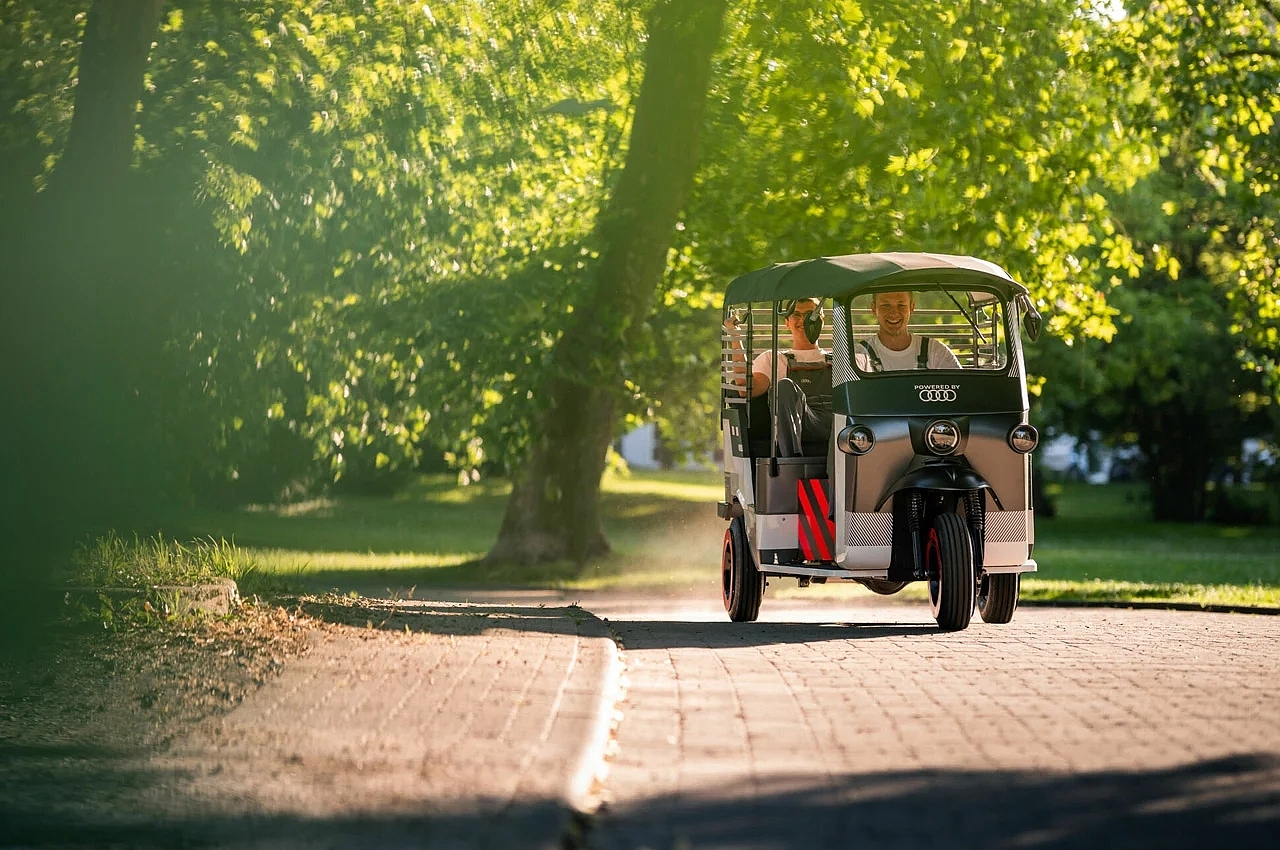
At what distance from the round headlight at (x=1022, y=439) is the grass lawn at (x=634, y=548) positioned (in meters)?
5.77

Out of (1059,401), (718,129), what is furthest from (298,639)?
(1059,401)

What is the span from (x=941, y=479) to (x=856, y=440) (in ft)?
2.05

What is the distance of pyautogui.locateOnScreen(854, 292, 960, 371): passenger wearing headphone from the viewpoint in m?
13.3

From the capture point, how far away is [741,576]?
592 inches

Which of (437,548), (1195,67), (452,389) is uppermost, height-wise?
(1195,67)

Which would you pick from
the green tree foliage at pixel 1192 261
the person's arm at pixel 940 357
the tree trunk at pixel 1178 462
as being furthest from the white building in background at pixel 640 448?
the person's arm at pixel 940 357

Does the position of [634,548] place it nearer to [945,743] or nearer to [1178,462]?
[1178,462]

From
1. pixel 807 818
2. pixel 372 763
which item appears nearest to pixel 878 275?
pixel 372 763

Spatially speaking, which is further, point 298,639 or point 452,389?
point 452,389

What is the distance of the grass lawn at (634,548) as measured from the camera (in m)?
23.6

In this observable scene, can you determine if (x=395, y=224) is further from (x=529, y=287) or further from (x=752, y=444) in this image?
(x=752, y=444)

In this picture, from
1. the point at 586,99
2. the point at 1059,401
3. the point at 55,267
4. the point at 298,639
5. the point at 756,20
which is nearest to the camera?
the point at 298,639

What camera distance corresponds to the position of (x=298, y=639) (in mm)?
11359

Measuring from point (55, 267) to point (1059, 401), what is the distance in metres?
28.5
